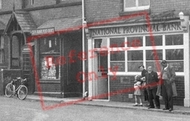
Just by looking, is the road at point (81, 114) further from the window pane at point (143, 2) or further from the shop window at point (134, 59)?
the window pane at point (143, 2)

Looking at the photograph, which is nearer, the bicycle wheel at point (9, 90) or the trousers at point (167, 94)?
the trousers at point (167, 94)

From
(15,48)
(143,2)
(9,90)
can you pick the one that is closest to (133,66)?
(143,2)

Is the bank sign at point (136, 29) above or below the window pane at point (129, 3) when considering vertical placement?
below

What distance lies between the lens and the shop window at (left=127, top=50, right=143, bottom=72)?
1916cm

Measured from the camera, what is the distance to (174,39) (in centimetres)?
1798

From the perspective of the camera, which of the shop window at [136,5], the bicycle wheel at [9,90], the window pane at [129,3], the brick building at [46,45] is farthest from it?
the bicycle wheel at [9,90]

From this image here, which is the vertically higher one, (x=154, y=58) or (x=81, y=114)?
(x=154, y=58)

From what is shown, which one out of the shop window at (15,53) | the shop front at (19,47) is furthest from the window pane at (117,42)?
the shop window at (15,53)

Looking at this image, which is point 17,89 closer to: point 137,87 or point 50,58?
point 50,58

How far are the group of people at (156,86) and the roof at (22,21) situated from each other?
8666 mm

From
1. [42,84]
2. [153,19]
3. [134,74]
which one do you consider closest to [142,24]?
[153,19]

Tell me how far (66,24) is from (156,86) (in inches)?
260

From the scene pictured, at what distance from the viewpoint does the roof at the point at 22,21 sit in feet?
80.2

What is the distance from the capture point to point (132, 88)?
19.4 m
